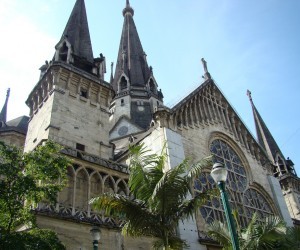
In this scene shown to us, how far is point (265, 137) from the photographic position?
130 feet

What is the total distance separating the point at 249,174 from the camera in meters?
25.8

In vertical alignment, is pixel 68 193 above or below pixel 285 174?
below

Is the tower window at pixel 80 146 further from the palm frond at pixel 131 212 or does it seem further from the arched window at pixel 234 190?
the palm frond at pixel 131 212

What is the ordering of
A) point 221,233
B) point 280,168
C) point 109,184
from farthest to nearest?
point 280,168 < point 109,184 < point 221,233

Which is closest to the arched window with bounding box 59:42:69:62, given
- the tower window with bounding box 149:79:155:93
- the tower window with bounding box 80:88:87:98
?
the tower window with bounding box 80:88:87:98

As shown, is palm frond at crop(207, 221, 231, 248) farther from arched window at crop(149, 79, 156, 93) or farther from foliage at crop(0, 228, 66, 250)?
arched window at crop(149, 79, 156, 93)

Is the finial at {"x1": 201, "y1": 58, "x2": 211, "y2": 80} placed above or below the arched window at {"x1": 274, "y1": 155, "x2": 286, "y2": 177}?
above

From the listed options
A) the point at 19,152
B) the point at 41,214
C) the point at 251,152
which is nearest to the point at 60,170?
the point at 19,152

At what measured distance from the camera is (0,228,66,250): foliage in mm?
8984

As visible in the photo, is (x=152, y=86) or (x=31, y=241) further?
(x=152, y=86)

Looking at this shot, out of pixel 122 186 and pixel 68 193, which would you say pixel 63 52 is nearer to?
pixel 122 186

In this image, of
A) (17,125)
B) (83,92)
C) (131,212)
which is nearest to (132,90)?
(17,125)

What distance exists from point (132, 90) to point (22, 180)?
3173 cm

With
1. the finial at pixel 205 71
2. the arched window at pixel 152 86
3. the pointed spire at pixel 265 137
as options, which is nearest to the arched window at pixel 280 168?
the pointed spire at pixel 265 137
